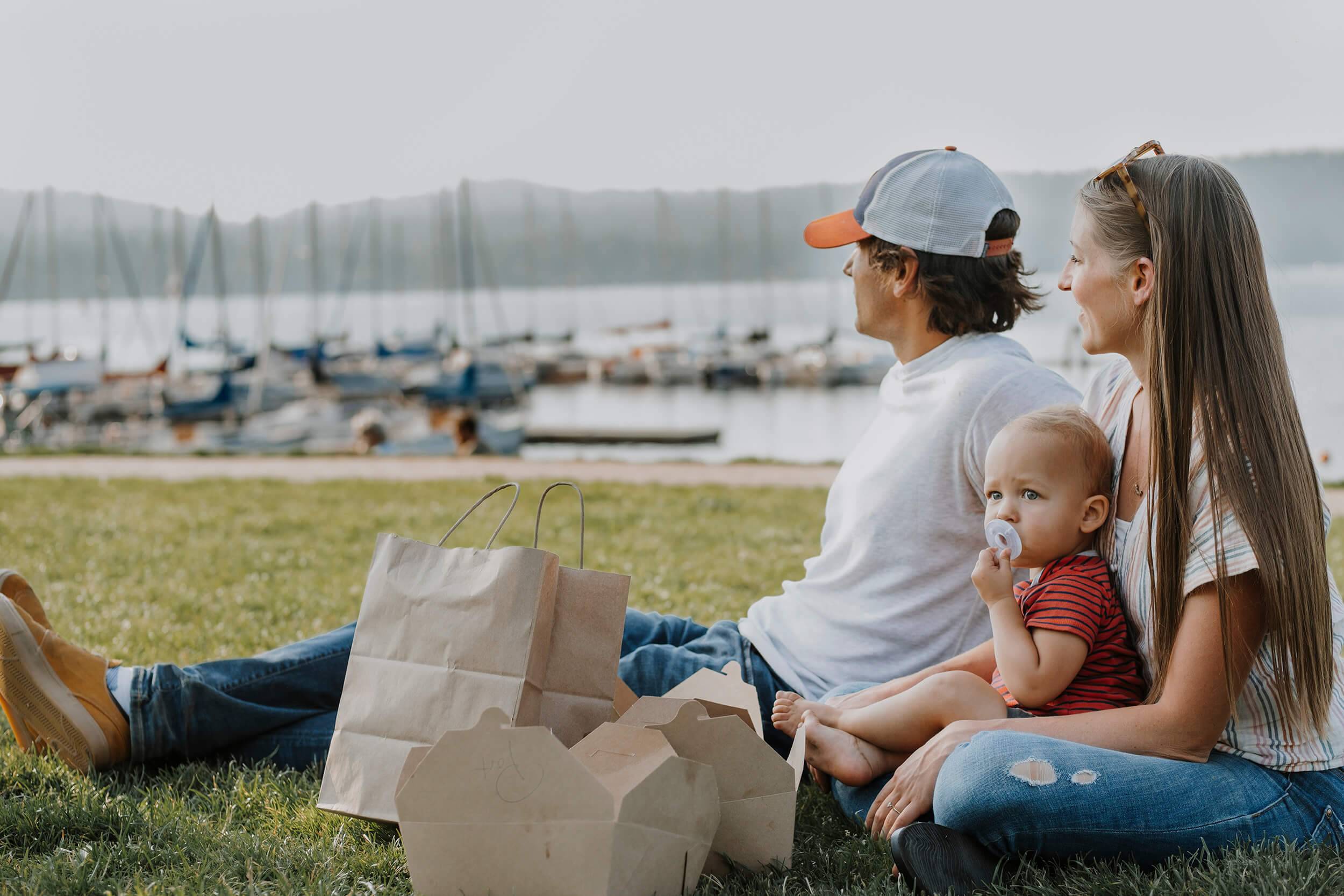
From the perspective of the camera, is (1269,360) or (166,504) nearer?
(1269,360)

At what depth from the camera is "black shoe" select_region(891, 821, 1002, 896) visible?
209 cm

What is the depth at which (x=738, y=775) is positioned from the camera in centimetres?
221

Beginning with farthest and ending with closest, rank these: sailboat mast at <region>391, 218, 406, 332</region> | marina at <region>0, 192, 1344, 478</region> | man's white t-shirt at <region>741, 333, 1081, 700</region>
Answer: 1. sailboat mast at <region>391, 218, 406, 332</region>
2. marina at <region>0, 192, 1344, 478</region>
3. man's white t-shirt at <region>741, 333, 1081, 700</region>

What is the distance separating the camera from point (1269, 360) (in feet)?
6.75

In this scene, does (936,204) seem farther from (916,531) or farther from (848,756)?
(848,756)

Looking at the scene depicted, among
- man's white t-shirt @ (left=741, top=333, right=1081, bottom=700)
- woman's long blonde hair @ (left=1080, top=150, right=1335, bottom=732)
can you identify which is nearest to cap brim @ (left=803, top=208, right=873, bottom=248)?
man's white t-shirt @ (left=741, top=333, right=1081, bottom=700)

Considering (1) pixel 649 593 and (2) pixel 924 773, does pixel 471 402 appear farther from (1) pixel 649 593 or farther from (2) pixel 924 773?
(2) pixel 924 773

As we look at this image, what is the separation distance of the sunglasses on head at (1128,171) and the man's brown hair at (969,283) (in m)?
0.53

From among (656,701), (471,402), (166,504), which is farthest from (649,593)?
(471,402)

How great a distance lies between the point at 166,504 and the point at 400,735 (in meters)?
6.87

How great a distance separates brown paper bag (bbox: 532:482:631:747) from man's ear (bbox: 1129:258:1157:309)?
1133mm

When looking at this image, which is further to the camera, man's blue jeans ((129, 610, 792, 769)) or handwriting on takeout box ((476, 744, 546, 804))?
man's blue jeans ((129, 610, 792, 769))

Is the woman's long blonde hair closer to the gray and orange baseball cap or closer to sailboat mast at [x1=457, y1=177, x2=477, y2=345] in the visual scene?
the gray and orange baseball cap

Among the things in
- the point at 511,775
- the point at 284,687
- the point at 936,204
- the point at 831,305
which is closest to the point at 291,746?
the point at 284,687
